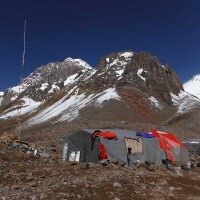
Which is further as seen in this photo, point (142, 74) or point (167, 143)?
point (142, 74)

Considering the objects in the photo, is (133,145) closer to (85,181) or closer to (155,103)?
(85,181)

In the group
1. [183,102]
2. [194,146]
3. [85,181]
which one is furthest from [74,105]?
[85,181]

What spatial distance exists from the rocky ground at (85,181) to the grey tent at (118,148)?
265 centimetres

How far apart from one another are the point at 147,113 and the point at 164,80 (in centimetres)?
5360

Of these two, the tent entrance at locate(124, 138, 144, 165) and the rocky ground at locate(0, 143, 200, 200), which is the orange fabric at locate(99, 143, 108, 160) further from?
the rocky ground at locate(0, 143, 200, 200)

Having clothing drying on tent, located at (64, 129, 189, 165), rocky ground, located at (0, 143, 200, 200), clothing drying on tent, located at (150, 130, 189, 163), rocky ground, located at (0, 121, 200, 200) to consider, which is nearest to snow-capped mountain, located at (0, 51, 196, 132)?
clothing drying on tent, located at (150, 130, 189, 163)

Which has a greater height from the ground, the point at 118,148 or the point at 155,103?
the point at 155,103

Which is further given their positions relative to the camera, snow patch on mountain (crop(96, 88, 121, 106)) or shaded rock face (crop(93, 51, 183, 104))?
shaded rock face (crop(93, 51, 183, 104))

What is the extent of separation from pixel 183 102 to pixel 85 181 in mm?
120706

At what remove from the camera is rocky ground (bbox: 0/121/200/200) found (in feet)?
55.5

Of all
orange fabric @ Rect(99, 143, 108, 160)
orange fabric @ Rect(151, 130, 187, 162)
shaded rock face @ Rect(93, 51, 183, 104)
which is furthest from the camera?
shaded rock face @ Rect(93, 51, 183, 104)

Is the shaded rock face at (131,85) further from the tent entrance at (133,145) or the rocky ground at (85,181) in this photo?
the rocky ground at (85,181)

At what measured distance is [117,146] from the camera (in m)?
28.6

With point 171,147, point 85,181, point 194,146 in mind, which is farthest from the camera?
point 194,146
